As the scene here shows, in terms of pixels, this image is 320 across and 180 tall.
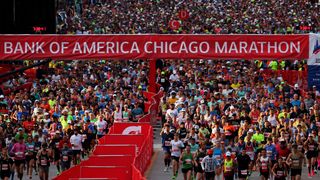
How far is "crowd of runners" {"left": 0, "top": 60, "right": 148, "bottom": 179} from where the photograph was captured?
30.7 m

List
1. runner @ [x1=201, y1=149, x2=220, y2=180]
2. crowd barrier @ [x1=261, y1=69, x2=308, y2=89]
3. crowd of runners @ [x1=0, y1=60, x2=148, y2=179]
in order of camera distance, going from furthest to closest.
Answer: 1. crowd barrier @ [x1=261, y1=69, x2=308, y2=89]
2. crowd of runners @ [x1=0, y1=60, x2=148, y2=179]
3. runner @ [x1=201, y1=149, x2=220, y2=180]

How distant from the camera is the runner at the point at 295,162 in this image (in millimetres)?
29328

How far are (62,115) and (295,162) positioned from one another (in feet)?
29.2

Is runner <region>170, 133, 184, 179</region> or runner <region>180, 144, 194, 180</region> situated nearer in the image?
runner <region>180, 144, 194, 180</region>

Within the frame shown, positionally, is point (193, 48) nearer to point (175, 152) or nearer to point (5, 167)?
point (175, 152)

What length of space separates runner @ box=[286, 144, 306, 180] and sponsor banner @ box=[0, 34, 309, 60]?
8859 mm

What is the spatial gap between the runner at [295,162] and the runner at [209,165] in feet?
7.16

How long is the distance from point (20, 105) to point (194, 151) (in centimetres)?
890

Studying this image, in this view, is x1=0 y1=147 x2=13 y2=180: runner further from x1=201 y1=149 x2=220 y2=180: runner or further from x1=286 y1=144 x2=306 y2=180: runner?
x1=286 y1=144 x2=306 y2=180: runner

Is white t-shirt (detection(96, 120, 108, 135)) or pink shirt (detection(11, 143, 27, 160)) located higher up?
white t-shirt (detection(96, 120, 108, 135))

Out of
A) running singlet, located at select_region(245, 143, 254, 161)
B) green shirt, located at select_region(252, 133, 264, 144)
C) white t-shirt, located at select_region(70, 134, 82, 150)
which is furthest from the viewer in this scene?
white t-shirt, located at select_region(70, 134, 82, 150)

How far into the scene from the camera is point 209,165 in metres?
28.6

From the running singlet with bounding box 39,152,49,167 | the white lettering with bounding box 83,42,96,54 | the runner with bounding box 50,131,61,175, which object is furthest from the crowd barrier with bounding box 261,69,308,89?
the running singlet with bounding box 39,152,49,167

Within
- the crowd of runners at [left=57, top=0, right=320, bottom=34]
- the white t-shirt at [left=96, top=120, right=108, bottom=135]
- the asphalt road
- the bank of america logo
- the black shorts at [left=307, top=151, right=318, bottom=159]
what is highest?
the crowd of runners at [left=57, top=0, right=320, bottom=34]
